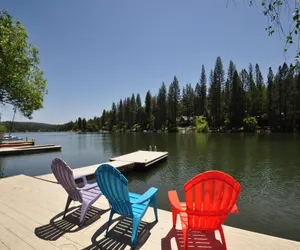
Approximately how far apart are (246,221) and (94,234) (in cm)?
407

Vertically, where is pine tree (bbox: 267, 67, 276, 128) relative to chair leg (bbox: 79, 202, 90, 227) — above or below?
above

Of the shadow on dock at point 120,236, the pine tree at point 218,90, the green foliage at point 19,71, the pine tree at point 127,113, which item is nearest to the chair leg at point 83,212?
the shadow on dock at point 120,236

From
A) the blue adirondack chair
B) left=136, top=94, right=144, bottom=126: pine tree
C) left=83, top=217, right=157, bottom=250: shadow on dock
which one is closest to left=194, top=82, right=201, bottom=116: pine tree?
left=136, top=94, right=144, bottom=126: pine tree

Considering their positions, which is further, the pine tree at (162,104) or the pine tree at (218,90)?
the pine tree at (162,104)

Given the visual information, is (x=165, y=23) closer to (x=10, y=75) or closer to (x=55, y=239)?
(x=10, y=75)

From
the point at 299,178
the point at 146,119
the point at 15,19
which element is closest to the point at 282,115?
the point at 146,119

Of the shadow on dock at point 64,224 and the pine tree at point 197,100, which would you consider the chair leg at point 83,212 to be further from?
the pine tree at point 197,100

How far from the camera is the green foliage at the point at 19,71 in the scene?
724 centimetres

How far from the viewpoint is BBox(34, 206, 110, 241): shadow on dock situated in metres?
2.64

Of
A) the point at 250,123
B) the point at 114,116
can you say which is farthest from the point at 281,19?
the point at 114,116

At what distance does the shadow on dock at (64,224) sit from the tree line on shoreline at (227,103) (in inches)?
1783

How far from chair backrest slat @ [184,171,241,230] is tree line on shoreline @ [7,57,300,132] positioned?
44.8 metres

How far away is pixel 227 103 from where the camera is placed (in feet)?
173

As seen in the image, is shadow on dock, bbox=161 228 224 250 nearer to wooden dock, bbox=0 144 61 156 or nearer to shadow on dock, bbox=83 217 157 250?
shadow on dock, bbox=83 217 157 250
